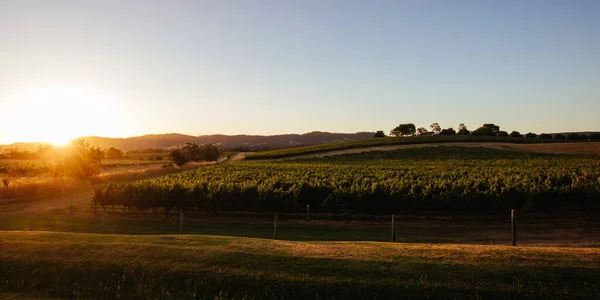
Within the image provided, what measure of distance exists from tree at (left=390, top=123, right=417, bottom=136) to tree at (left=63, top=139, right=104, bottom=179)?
133 metres

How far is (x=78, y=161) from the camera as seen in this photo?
51.8 m

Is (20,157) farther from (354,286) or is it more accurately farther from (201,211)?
(354,286)

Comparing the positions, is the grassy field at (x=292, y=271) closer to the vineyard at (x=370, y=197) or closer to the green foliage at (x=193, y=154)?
Result: the vineyard at (x=370, y=197)

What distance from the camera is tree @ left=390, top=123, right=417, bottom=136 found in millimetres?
171500

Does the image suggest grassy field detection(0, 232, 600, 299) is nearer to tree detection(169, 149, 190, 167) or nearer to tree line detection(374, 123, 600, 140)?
tree detection(169, 149, 190, 167)

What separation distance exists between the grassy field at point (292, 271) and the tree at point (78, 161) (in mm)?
39523

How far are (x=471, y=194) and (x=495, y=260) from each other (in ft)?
50.4

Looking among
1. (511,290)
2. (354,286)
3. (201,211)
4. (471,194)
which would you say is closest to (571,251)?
(511,290)

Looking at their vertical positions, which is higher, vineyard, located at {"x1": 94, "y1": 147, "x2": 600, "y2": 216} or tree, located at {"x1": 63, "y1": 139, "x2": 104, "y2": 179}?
tree, located at {"x1": 63, "y1": 139, "x2": 104, "y2": 179}

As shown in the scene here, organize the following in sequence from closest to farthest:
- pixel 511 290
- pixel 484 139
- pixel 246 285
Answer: pixel 511 290, pixel 246 285, pixel 484 139

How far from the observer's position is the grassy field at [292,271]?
11.4 meters

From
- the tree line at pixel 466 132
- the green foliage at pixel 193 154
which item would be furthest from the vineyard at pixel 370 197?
the tree line at pixel 466 132

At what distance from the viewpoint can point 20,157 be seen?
122875mm

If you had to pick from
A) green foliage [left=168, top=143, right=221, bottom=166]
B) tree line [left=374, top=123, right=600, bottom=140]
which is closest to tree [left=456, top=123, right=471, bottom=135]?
tree line [left=374, top=123, right=600, bottom=140]
